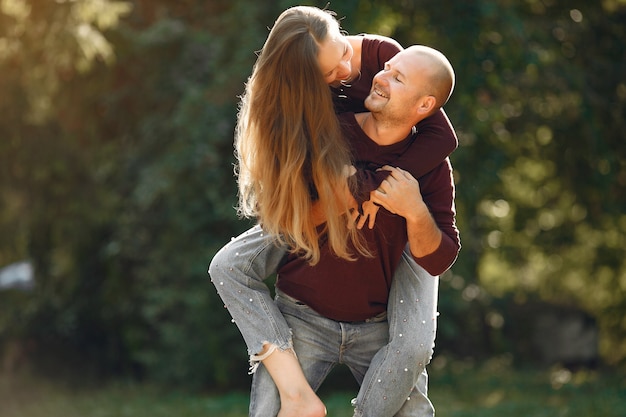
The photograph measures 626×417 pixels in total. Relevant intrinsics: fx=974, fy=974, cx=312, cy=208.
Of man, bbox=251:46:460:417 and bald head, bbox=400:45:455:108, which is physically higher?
bald head, bbox=400:45:455:108

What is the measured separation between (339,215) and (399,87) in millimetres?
396

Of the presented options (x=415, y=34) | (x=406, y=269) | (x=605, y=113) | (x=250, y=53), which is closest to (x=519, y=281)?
(x=605, y=113)

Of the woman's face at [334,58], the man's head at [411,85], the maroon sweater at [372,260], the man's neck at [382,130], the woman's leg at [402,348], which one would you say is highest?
the woman's face at [334,58]

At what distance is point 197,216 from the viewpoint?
7.74 metres

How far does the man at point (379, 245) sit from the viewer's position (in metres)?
2.72

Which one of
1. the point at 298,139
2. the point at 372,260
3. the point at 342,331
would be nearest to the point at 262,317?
the point at 342,331

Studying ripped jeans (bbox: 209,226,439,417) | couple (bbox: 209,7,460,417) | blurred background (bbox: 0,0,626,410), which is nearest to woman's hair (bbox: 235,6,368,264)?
couple (bbox: 209,7,460,417)

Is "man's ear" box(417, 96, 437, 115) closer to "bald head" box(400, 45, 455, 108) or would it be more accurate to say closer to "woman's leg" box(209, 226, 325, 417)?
"bald head" box(400, 45, 455, 108)

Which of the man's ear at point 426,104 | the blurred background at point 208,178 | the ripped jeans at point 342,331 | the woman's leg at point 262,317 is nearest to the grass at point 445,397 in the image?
the blurred background at point 208,178

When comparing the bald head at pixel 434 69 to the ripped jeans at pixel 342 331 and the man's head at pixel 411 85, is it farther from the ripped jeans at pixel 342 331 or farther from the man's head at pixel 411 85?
the ripped jeans at pixel 342 331

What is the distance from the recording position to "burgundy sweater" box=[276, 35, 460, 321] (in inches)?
110

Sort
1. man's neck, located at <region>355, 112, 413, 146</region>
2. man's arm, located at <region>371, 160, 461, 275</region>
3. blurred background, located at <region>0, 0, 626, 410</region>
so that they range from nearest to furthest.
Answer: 1. man's arm, located at <region>371, 160, 461, 275</region>
2. man's neck, located at <region>355, 112, 413, 146</region>
3. blurred background, located at <region>0, 0, 626, 410</region>

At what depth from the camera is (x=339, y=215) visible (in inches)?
109

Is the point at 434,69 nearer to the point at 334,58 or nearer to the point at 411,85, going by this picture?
the point at 411,85
